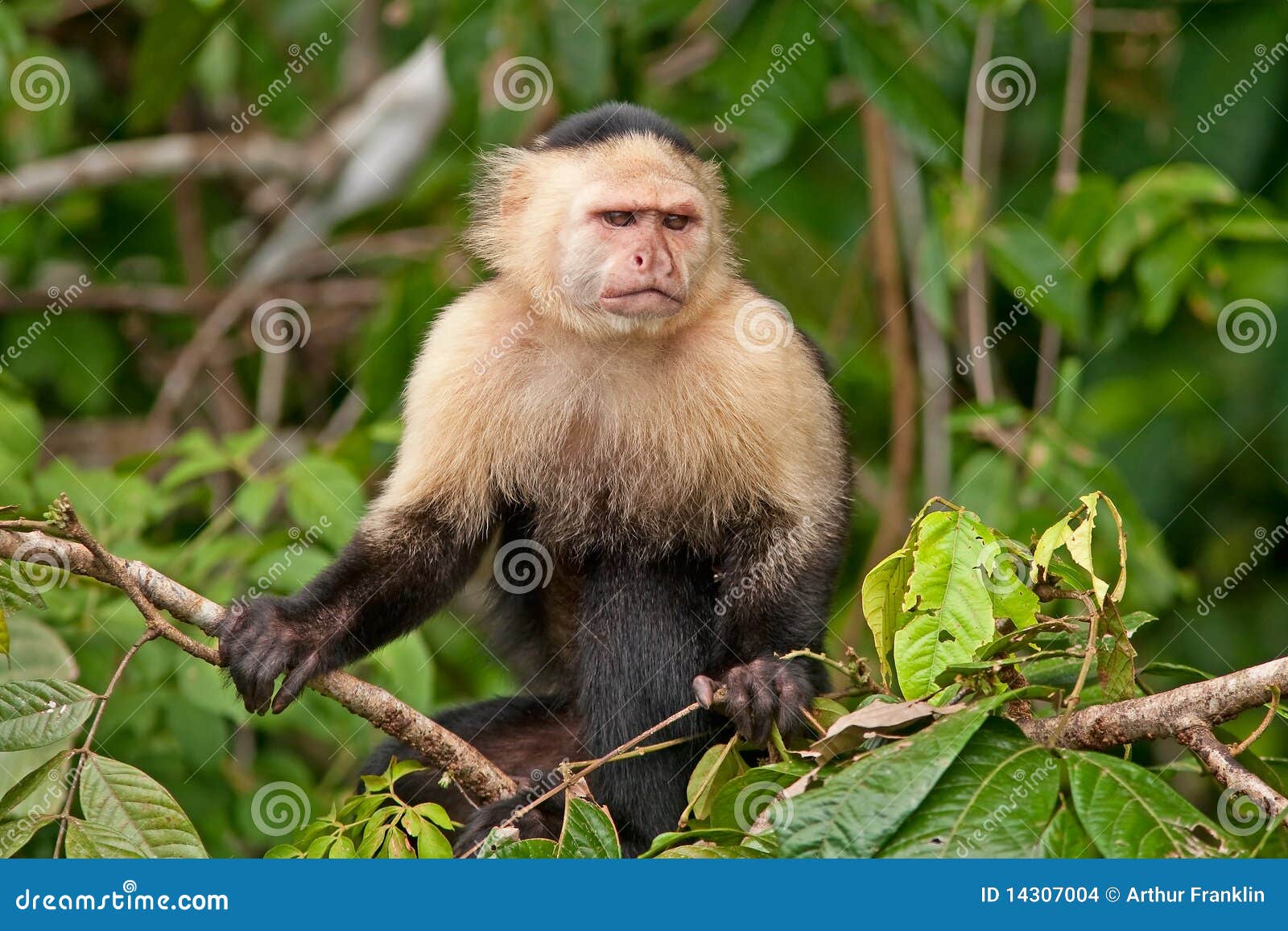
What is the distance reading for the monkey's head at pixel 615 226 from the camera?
3.17 metres

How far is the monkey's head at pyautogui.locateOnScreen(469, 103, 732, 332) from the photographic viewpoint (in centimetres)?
317

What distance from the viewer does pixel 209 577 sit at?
398 cm

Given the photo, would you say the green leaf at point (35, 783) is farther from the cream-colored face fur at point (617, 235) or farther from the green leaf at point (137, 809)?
the cream-colored face fur at point (617, 235)

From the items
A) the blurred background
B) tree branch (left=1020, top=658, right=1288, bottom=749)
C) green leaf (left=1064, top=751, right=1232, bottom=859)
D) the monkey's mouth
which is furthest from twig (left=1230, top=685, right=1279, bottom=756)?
the blurred background

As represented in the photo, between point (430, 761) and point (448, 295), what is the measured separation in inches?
106

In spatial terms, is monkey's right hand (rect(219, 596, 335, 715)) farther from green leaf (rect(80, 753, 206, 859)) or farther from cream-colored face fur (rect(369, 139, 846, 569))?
green leaf (rect(80, 753, 206, 859))

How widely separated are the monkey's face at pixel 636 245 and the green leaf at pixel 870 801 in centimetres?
139

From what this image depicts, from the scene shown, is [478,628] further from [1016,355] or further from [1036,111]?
[1036,111]

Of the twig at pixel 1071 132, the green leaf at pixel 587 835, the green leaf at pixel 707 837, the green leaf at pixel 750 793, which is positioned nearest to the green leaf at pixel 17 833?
the green leaf at pixel 587 835

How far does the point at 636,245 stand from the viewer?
10.4 feet

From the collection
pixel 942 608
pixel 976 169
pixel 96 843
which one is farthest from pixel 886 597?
pixel 976 169

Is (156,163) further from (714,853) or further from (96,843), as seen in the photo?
(714,853)

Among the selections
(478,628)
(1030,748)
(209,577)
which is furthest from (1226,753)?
(209,577)

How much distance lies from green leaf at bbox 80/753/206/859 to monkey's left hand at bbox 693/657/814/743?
0.99 m
